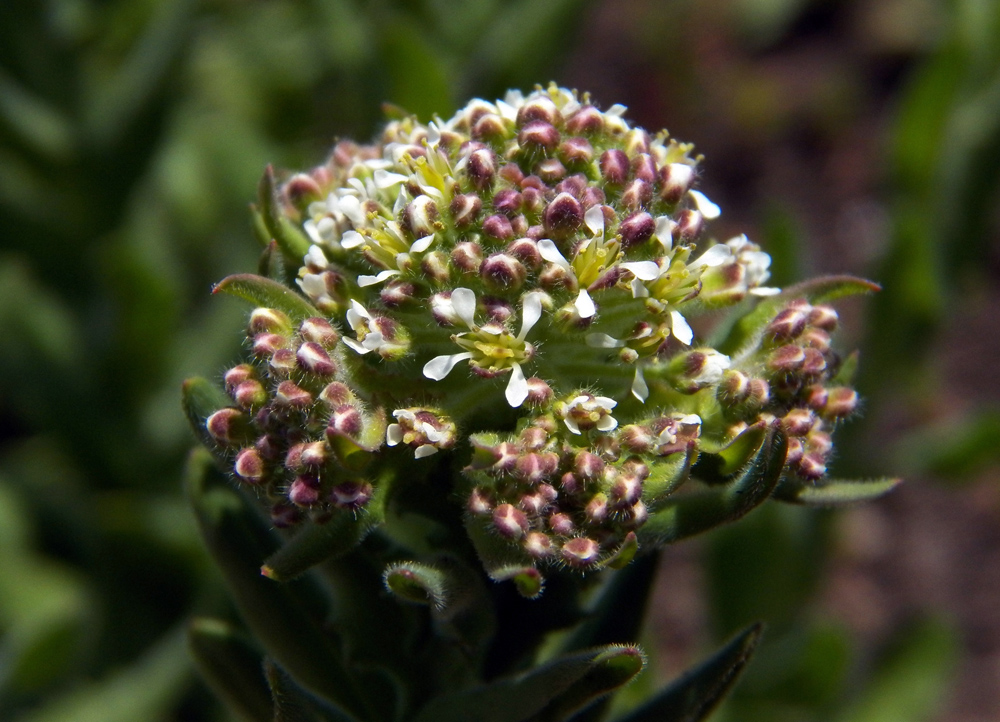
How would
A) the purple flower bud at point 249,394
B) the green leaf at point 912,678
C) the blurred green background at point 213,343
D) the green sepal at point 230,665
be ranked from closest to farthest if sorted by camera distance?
the purple flower bud at point 249,394 < the green sepal at point 230,665 < the blurred green background at point 213,343 < the green leaf at point 912,678

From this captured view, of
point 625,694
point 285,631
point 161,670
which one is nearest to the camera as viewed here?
point 285,631

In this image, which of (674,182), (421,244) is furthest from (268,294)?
(674,182)

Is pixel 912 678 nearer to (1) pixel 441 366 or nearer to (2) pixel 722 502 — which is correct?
(2) pixel 722 502

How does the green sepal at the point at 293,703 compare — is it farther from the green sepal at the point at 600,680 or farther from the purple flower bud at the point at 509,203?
the purple flower bud at the point at 509,203

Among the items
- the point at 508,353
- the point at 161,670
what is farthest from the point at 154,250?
the point at 508,353

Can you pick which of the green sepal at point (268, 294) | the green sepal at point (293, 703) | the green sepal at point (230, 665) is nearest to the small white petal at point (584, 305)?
the green sepal at point (268, 294)

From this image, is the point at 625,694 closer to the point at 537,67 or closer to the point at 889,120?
the point at 537,67

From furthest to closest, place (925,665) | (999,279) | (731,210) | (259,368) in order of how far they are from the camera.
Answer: (731,210), (999,279), (925,665), (259,368)
